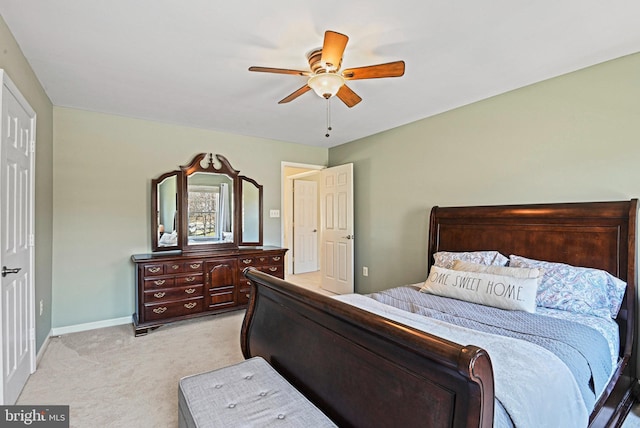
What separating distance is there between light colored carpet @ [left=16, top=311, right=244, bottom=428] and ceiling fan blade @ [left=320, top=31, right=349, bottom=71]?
8.02 ft

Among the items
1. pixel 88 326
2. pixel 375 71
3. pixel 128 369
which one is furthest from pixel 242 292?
pixel 375 71

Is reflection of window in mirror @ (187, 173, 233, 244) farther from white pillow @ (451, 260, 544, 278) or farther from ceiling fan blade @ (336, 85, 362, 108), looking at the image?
white pillow @ (451, 260, 544, 278)

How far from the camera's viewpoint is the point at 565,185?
8.33 ft

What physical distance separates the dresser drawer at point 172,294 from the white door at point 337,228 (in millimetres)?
2084

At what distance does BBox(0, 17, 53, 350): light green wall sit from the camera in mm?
2215

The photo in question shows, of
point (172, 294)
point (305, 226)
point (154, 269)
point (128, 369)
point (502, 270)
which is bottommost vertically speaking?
point (128, 369)

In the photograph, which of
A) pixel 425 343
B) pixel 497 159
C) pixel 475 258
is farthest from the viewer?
pixel 497 159

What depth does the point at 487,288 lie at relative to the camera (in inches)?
86.2

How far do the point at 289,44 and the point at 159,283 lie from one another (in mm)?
2800

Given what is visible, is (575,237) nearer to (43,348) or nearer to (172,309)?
(172,309)

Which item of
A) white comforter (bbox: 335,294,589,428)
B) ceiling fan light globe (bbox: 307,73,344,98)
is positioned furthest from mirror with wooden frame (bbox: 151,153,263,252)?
white comforter (bbox: 335,294,589,428)

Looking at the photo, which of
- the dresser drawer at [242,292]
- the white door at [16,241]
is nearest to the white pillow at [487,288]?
the dresser drawer at [242,292]

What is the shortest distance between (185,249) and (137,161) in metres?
1.22

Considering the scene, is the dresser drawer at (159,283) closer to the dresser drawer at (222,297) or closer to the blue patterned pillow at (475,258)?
the dresser drawer at (222,297)
